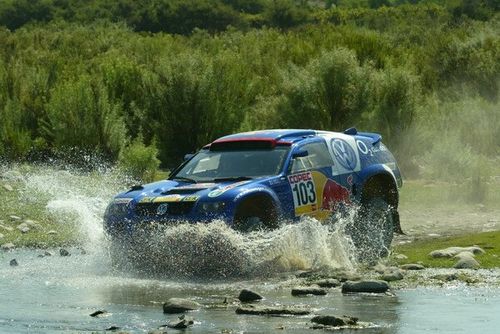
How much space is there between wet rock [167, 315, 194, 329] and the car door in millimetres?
4755

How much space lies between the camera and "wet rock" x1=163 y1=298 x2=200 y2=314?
12.4 meters

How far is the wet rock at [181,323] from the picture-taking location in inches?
446

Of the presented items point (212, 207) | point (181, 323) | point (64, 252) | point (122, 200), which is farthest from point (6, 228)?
point (181, 323)

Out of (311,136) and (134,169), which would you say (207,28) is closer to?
(134,169)

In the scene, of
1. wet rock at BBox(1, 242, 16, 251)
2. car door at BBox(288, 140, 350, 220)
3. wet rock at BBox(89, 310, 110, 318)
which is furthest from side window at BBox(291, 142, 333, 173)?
wet rock at BBox(1, 242, 16, 251)

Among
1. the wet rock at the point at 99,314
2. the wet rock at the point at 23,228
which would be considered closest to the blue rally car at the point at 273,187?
the wet rock at the point at 99,314

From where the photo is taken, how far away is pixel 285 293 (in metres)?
13.8

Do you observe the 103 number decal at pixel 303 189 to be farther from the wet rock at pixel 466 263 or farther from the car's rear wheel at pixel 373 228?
the wet rock at pixel 466 263

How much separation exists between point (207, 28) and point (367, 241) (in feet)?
248

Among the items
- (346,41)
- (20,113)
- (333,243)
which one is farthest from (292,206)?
(346,41)

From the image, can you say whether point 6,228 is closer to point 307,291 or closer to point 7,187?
point 7,187

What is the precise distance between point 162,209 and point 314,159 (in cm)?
252

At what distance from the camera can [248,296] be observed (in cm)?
1316

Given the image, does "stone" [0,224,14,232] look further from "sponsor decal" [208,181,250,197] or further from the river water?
"sponsor decal" [208,181,250,197]
